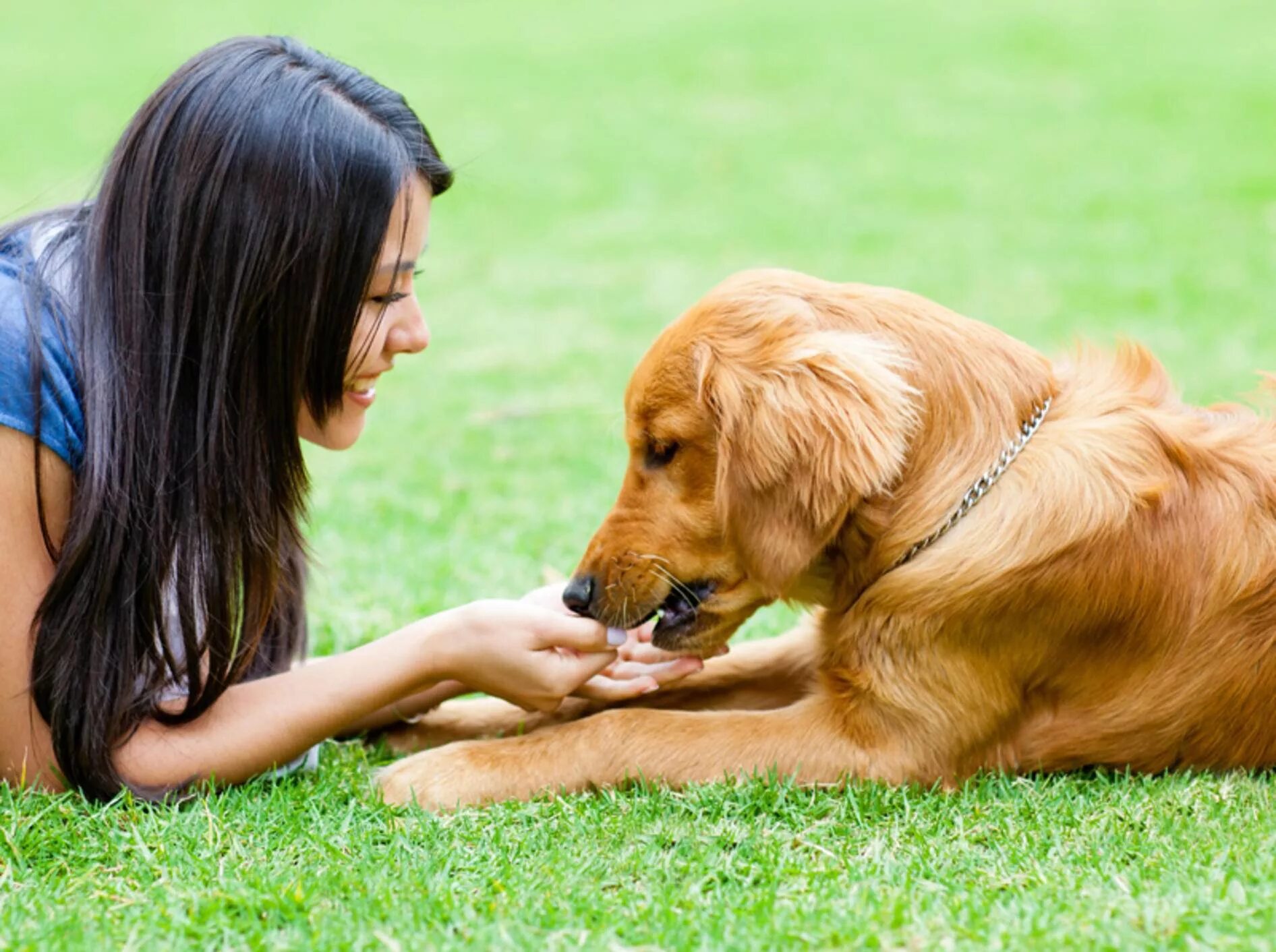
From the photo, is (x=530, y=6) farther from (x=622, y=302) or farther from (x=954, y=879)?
(x=954, y=879)

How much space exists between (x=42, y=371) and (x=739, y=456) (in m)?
1.53

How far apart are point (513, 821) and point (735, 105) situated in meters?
14.9

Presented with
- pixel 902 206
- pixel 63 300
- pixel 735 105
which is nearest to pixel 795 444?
pixel 63 300

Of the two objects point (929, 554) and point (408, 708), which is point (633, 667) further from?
point (929, 554)

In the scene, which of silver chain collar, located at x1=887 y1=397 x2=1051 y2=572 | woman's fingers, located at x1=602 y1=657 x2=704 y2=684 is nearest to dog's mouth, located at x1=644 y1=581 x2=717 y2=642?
woman's fingers, located at x1=602 y1=657 x2=704 y2=684

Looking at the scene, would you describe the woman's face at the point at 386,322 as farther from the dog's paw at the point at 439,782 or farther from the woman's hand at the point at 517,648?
the dog's paw at the point at 439,782

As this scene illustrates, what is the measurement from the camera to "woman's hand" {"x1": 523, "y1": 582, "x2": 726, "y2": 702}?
3.88m

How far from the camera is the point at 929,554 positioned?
11.4ft

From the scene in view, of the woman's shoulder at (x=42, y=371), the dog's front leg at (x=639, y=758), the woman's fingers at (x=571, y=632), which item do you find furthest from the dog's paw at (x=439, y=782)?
the woman's shoulder at (x=42, y=371)

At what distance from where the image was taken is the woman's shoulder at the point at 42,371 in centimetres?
321

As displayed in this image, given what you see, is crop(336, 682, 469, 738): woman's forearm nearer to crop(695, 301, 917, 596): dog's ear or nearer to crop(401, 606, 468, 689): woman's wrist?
crop(401, 606, 468, 689): woman's wrist

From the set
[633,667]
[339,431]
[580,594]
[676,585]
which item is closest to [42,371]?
[339,431]

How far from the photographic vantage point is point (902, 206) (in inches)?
526

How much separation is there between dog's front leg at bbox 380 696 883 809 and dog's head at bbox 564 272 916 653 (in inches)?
10.8
